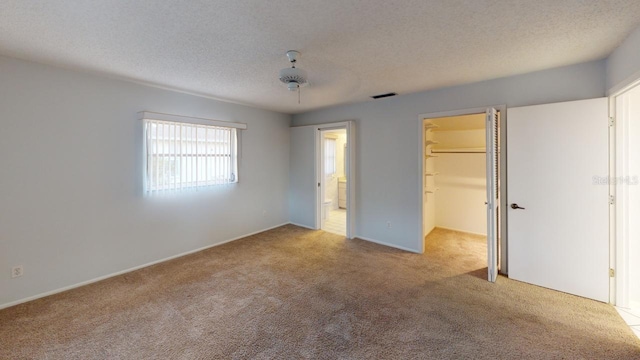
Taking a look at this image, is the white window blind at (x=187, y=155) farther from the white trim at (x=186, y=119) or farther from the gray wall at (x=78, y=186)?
the gray wall at (x=78, y=186)

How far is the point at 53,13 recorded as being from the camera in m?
1.77

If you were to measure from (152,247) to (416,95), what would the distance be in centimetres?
439

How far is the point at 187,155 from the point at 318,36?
2.76 meters

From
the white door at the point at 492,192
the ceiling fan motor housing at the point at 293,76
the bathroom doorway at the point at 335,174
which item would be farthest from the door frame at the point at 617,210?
the bathroom doorway at the point at 335,174

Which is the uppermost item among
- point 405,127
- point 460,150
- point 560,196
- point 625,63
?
point 625,63

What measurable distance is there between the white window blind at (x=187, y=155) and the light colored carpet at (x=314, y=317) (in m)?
1.23

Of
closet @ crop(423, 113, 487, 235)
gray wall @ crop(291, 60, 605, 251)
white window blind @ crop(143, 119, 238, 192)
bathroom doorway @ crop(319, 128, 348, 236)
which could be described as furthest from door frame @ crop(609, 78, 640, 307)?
white window blind @ crop(143, 119, 238, 192)

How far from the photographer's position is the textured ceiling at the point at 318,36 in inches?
68.1

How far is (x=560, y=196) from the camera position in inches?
108

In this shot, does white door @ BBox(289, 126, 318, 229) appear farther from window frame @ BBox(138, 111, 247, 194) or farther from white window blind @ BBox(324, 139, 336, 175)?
white window blind @ BBox(324, 139, 336, 175)

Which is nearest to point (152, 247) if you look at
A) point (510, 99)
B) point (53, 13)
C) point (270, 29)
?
point (53, 13)

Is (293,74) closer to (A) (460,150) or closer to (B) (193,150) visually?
(B) (193,150)

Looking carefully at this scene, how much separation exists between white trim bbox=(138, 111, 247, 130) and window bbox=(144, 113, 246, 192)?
0.08 feet

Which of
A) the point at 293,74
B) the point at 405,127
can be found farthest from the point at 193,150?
the point at 405,127
